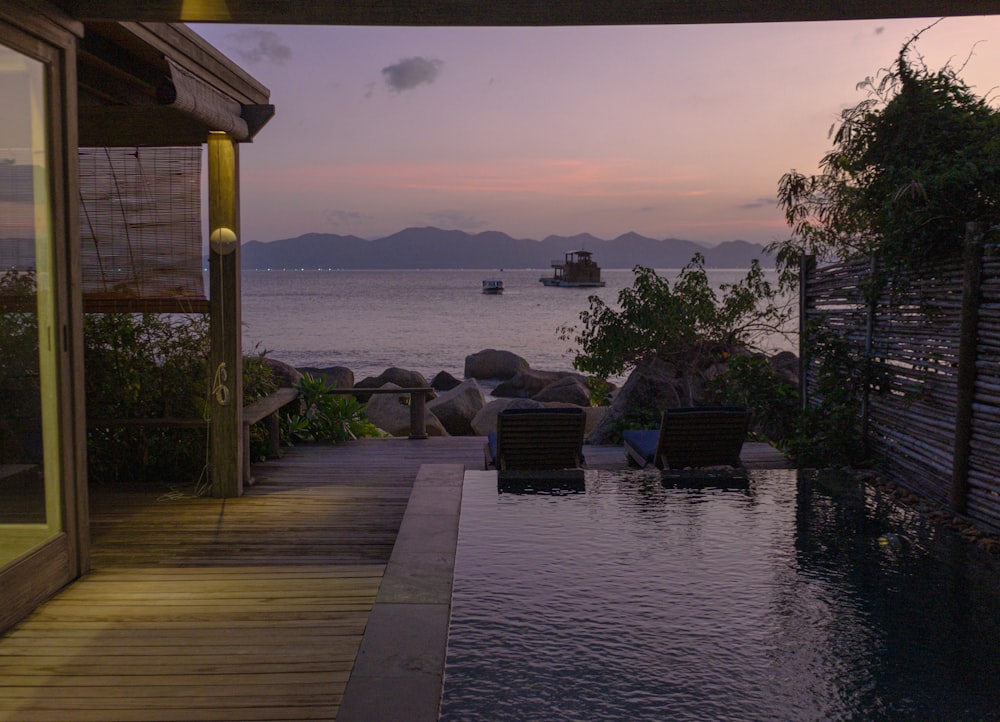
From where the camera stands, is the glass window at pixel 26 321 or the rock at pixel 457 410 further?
the rock at pixel 457 410

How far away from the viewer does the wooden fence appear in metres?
5.30

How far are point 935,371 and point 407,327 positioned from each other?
5315cm

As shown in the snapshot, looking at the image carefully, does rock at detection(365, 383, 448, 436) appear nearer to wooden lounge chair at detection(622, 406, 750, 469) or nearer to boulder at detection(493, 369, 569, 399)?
wooden lounge chair at detection(622, 406, 750, 469)

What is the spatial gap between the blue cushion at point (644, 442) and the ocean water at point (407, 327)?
18.9 m

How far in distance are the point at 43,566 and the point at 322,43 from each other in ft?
43.0

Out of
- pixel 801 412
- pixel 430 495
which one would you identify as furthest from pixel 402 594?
pixel 801 412

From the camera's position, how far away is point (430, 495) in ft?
18.8

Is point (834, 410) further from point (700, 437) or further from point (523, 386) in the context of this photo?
point (523, 386)

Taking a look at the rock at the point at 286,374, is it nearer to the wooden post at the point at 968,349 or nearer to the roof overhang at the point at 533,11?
the roof overhang at the point at 533,11

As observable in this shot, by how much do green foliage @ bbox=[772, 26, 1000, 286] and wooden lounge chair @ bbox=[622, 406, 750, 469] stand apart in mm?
1691

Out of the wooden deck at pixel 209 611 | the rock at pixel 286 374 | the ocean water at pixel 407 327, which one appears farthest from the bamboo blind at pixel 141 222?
the ocean water at pixel 407 327

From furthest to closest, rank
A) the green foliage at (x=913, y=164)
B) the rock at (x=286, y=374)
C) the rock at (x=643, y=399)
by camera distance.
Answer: the rock at (x=286, y=374) < the rock at (x=643, y=399) < the green foliage at (x=913, y=164)

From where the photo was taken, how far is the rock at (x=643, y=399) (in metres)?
10.4

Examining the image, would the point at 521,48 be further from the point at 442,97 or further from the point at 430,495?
the point at 430,495
